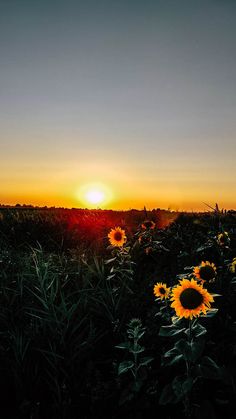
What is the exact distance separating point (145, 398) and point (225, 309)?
1.41 m

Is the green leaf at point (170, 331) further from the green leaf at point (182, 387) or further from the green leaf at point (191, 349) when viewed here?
the green leaf at point (182, 387)

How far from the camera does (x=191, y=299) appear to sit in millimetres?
2910

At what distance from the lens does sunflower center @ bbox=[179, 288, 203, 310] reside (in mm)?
2902

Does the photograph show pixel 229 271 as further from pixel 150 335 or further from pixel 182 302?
pixel 182 302

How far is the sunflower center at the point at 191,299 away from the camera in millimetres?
2902

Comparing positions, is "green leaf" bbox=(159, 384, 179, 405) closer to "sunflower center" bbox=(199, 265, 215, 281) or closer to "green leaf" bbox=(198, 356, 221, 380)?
"green leaf" bbox=(198, 356, 221, 380)

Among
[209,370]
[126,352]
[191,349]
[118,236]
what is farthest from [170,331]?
[118,236]

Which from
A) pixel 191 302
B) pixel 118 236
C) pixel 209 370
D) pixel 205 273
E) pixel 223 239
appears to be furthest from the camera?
pixel 118 236

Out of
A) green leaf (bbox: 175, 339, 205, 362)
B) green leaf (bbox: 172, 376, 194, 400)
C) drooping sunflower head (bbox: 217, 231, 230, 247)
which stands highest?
drooping sunflower head (bbox: 217, 231, 230, 247)

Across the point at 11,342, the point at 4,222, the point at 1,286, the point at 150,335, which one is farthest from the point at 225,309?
the point at 4,222

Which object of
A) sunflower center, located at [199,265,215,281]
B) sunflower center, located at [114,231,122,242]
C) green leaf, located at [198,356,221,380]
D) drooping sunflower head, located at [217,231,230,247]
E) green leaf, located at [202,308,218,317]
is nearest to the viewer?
green leaf, located at [198,356,221,380]

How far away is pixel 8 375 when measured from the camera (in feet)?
12.3

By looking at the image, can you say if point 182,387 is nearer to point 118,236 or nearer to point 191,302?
point 191,302

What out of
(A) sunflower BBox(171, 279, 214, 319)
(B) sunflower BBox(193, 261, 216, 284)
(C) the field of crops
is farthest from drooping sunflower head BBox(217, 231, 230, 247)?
(A) sunflower BBox(171, 279, 214, 319)
